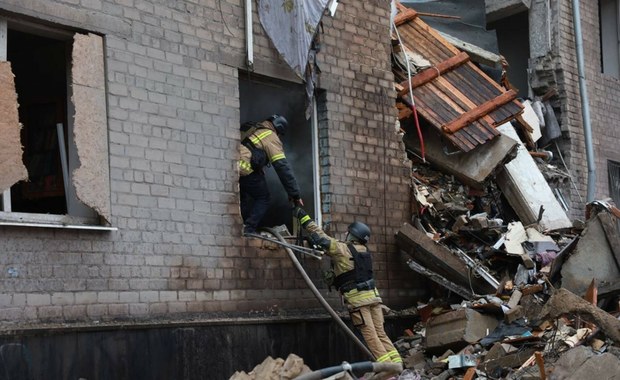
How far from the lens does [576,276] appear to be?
10.7 metres

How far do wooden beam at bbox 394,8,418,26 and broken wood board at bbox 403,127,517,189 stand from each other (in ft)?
5.71

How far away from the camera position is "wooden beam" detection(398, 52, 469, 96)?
A: 493 inches

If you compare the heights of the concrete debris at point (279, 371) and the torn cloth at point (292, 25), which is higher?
the torn cloth at point (292, 25)

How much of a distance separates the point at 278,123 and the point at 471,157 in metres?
3.52

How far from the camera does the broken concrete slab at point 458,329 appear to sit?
1016 cm

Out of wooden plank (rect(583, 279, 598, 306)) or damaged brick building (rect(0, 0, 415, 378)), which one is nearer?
damaged brick building (rect(0, 0, 415, 378))

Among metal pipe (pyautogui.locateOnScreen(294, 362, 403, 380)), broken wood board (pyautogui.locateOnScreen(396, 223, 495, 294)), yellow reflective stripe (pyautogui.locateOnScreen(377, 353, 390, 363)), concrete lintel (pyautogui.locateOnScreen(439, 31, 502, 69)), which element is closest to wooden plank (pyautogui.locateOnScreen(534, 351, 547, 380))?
yellow reflective stripe (pyautogui.locateOnScreen(377, 353, 390, 363))

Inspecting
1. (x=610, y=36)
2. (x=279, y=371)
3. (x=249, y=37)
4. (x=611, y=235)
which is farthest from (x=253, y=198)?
(x=610, y=36)

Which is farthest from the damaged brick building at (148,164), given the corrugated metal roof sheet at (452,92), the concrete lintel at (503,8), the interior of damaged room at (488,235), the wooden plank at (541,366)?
the concrete lintel at (503,8)

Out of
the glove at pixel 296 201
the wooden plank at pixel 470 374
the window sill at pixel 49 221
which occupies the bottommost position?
the wooden plank at pixel 470 374

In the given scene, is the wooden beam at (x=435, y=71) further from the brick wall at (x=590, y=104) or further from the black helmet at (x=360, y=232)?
the black helmet at (x=360, y=232)

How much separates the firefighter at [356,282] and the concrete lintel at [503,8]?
7.16 metres

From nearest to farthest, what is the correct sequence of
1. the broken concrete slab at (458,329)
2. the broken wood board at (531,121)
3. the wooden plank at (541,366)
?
the wooden plank at (541,366), the broken concrete slab at (458,329), the broken wood board at (531,121)

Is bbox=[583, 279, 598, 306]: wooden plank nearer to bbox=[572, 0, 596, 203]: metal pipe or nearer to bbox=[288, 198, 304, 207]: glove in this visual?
bbox=[288, 198, 304, 207]: glove
